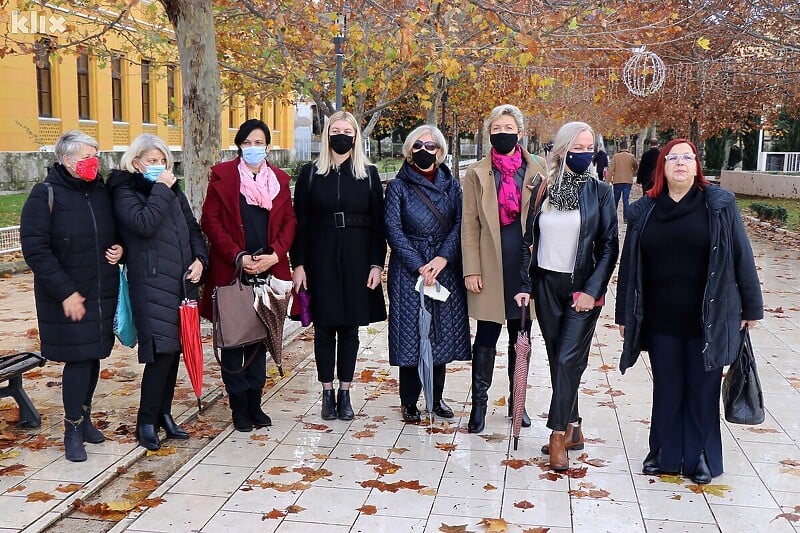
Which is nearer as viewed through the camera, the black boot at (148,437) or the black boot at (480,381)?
the black boot at (148,437)

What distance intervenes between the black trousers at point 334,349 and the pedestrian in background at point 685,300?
1.90 meters

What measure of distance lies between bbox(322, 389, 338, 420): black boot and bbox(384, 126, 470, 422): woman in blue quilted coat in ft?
1.97

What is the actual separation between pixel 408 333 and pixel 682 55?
18.3 metres

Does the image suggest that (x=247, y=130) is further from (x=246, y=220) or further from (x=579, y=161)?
(x=579, y=161)

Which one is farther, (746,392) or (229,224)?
(229,224)

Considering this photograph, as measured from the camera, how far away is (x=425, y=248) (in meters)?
5.51

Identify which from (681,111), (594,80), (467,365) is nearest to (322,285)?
(467,365)

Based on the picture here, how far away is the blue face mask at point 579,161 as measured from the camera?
471cm

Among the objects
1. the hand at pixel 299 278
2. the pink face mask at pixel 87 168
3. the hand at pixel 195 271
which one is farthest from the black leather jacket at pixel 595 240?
the pink face mask at pixel 87 168

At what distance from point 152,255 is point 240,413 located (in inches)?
51.2

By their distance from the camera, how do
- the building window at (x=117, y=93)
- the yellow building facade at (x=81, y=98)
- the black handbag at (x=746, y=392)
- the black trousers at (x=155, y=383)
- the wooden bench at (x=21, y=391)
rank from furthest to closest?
the building window at (x=117, y=93) → the yellow building facade at (x=81, y=98) → the wooden bench at (x=21, y=391) → the black trousers at (x=155, y=383) → the black handbag at (x=746, y=392)

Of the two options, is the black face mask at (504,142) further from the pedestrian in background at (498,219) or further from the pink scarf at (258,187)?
the pink scarf at (258,187)

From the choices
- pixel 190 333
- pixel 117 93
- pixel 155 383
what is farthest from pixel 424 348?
pixel 117 93

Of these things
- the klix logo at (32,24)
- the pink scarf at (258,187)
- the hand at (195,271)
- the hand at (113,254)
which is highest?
the klix logo at (32,24)
